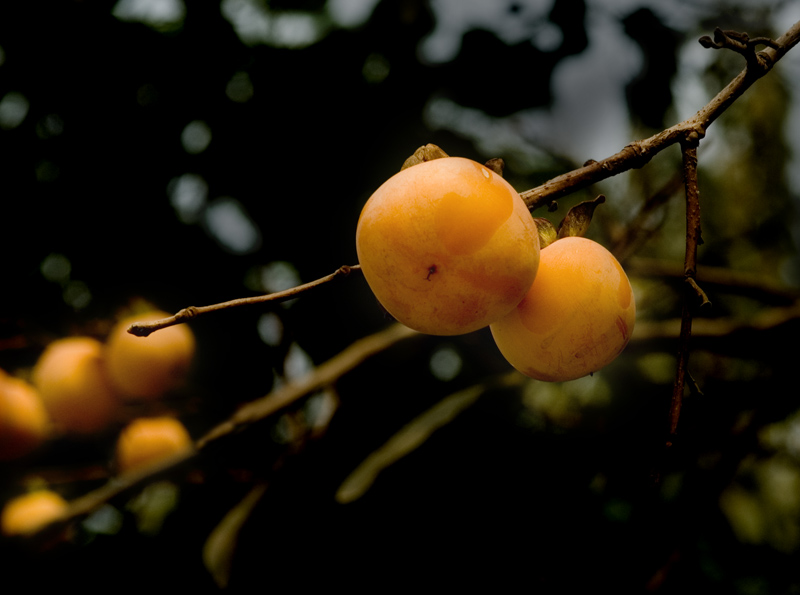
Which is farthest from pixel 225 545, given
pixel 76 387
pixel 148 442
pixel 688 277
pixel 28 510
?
pixel 688 277

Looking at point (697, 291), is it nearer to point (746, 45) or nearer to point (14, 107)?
point (746, 45)

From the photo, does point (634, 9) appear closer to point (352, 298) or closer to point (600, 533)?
point (352, 298)

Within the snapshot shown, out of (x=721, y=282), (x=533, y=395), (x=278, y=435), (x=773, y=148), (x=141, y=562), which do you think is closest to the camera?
(x=141, y=562)

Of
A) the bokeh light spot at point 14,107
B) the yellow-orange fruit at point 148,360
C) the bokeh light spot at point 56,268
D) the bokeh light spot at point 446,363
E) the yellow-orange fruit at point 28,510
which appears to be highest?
the bokeh light spot at point 14,107

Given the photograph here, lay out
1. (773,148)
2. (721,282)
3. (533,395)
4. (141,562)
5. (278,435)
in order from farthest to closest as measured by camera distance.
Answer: (773,148) < (533,395) < (278,435) < (721,282) < (141,562)

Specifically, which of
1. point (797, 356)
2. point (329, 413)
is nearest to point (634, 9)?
point (797, 356)

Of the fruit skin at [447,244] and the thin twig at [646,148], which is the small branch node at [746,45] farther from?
the fruit skin at [447,244]

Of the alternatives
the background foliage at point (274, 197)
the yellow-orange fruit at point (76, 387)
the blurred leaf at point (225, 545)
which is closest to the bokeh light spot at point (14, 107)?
the background foliage at point (274, 197)
